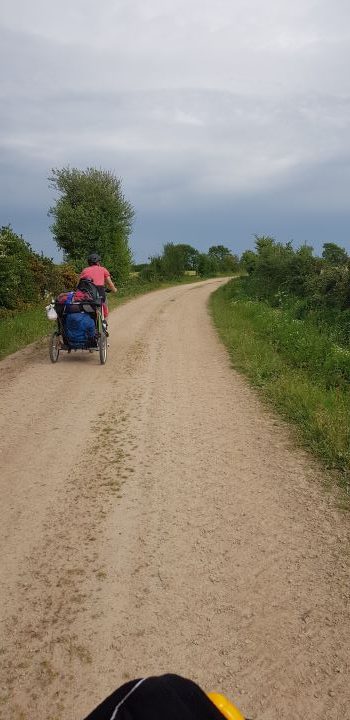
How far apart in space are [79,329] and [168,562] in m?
6.29

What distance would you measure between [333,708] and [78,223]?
29199 mm

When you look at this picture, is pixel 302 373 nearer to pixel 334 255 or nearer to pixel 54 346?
pixel 54 346

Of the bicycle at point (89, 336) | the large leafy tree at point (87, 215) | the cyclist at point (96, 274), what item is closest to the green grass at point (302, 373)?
the bicycle at point (89, 336)

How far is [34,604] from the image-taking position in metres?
2.76

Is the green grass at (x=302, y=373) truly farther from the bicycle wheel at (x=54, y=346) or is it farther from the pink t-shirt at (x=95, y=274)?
the bicycle wheel at (x=54, y=346)

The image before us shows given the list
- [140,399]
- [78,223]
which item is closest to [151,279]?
[78,223]

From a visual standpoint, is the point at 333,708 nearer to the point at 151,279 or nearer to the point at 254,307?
the point at 254,307

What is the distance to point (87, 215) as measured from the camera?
28.7 m

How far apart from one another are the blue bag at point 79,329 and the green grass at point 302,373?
2.92 meters

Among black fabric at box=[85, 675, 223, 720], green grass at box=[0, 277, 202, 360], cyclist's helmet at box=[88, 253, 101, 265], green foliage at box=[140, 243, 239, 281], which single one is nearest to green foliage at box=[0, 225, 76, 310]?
green grass at box=[0, 277, 202, 360]

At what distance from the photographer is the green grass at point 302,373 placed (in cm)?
517

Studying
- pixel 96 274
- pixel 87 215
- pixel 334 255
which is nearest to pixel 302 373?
pixel 96 274

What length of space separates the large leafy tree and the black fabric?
28.3m

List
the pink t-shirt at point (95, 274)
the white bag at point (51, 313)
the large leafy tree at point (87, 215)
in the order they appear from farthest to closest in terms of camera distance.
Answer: the large leafy tree at point (87, 215), the pink t-shirt at point (95, 274), the white bag at point (51, 313)
